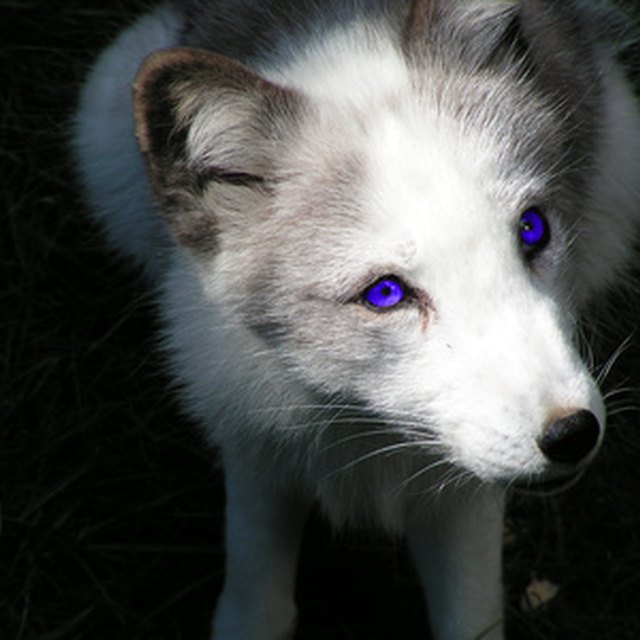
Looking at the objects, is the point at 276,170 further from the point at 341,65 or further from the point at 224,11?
the point at 224,11

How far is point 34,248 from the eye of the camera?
4.50 metres

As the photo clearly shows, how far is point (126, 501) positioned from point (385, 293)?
1739 millimetres

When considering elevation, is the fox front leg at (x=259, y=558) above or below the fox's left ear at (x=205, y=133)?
below

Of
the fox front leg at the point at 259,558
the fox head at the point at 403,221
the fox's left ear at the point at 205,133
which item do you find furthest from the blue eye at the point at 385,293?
the fox front leg at the point at 259,558

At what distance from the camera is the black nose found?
2.46 metres

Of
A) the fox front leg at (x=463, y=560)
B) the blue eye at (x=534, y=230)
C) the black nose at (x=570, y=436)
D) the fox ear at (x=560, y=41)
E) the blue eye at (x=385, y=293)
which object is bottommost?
the fox front leg at (x=463, y=560)

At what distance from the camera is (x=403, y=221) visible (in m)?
2.59

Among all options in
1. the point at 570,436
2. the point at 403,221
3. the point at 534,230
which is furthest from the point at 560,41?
the point at 570,436

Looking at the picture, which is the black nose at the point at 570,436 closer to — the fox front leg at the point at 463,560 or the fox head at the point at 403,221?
the fox head at the point at 403,221

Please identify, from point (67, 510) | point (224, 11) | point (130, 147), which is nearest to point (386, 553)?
point (67, 510)

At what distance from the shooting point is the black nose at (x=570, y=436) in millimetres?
2457

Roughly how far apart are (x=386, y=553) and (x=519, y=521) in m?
0.42

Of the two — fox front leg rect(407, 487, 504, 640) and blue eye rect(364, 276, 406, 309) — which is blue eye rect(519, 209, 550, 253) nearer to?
blue eye rect(364, 276, 406, 309)

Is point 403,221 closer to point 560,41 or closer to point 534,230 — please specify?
point 534,230
